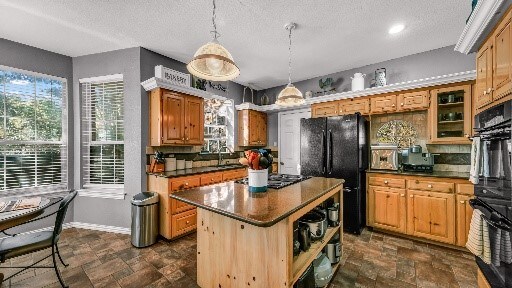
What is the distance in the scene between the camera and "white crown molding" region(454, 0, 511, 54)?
169 centimetres

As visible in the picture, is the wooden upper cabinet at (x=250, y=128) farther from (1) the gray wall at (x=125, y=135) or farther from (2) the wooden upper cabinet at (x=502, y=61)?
(2) the wooden upper cabinet at (x=502, y=61)

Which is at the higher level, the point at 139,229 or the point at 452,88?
the point at 452,88

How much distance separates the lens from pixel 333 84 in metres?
4.91

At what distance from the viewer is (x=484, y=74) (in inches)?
82.4

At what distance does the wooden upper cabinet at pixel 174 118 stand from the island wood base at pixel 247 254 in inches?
78.5

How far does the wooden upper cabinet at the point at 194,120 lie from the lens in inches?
156

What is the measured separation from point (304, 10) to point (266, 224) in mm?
2560

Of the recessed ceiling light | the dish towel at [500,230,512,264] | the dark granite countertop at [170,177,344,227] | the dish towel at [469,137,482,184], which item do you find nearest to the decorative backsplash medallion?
the recessed ceiling light

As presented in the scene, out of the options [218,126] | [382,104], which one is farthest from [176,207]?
[382,104]

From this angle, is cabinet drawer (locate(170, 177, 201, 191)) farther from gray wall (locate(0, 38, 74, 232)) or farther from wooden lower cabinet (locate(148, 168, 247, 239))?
gray wall (locate(0, 38, 74, 232))

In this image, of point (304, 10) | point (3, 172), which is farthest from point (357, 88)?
point (3, 172)

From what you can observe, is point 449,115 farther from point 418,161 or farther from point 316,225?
point 316,225

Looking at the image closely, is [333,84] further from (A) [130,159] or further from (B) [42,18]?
(B) [42,18]

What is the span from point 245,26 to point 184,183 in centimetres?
248
